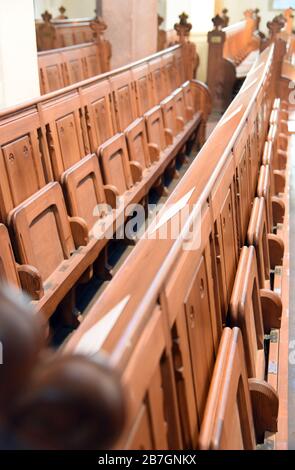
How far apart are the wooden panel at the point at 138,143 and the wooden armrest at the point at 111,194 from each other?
1.05ft

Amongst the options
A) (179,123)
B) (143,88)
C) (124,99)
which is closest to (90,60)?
(179,123)

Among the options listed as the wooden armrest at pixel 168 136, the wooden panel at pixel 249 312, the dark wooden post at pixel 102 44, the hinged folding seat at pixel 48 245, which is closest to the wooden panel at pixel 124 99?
the wooden armrest at pixel 168 136

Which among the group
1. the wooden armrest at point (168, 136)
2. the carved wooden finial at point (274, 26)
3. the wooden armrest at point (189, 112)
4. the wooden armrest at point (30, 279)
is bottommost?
the wooden armrest at point (189, 112)

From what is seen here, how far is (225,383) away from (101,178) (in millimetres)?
971

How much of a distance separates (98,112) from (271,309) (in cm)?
89

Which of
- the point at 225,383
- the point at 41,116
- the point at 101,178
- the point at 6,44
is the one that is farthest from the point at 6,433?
the point at 6,44

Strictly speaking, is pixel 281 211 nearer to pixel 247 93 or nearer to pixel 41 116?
pixel 247 93

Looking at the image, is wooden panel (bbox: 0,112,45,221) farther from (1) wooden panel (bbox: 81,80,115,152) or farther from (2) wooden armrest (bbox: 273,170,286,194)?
(2) wooden armrest (bbox: 273,170,286,194)

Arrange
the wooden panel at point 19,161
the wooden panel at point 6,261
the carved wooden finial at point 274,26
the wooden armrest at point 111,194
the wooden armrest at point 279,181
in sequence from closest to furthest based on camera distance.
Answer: the wooden panel at point 6,261
the wooden panel at point 19,161
the wooden armrest at point 111,194
the wooden armrest at point 279,181
the carved wooden finial at point 274,26

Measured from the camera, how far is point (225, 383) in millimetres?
654

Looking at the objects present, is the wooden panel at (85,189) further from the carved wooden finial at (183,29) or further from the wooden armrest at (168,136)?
the carved wooden finial at (183,29)

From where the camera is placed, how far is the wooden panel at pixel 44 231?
110cm

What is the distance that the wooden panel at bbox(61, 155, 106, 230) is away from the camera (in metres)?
1.33

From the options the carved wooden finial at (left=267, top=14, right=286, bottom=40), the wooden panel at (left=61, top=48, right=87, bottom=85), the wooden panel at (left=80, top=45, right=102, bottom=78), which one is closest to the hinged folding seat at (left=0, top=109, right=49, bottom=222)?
the wooden panel at (left=61, top=48, right=87, bottom=85)
